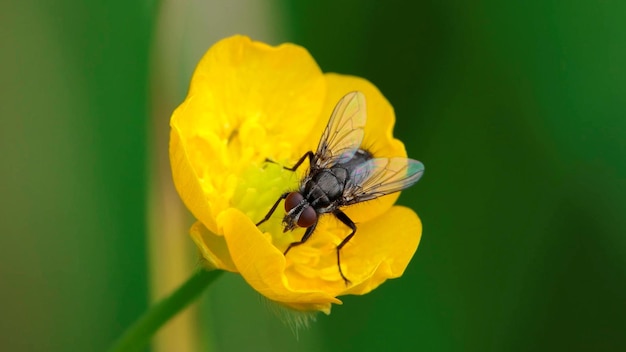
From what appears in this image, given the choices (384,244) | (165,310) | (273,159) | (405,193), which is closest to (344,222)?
(384,244)

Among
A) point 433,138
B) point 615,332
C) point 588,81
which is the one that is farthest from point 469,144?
point 615,332

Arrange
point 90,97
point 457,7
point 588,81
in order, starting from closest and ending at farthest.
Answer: point 90,97, point 588,81, point 457,7

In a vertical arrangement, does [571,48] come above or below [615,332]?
above

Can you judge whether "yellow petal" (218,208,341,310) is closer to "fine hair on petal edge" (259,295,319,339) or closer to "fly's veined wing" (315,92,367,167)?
"fine hair on petal edge" (259,295,319,339)

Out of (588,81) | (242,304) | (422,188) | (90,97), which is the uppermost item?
(588,81)

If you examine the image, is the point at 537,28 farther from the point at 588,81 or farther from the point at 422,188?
the point at 422,188

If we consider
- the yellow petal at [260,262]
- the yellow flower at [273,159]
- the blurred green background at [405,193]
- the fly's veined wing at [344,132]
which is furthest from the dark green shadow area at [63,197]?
the yellow petal at [260,262]

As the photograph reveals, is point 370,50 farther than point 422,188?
Yes

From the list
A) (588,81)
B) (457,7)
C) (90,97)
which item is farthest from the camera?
(457,7)
